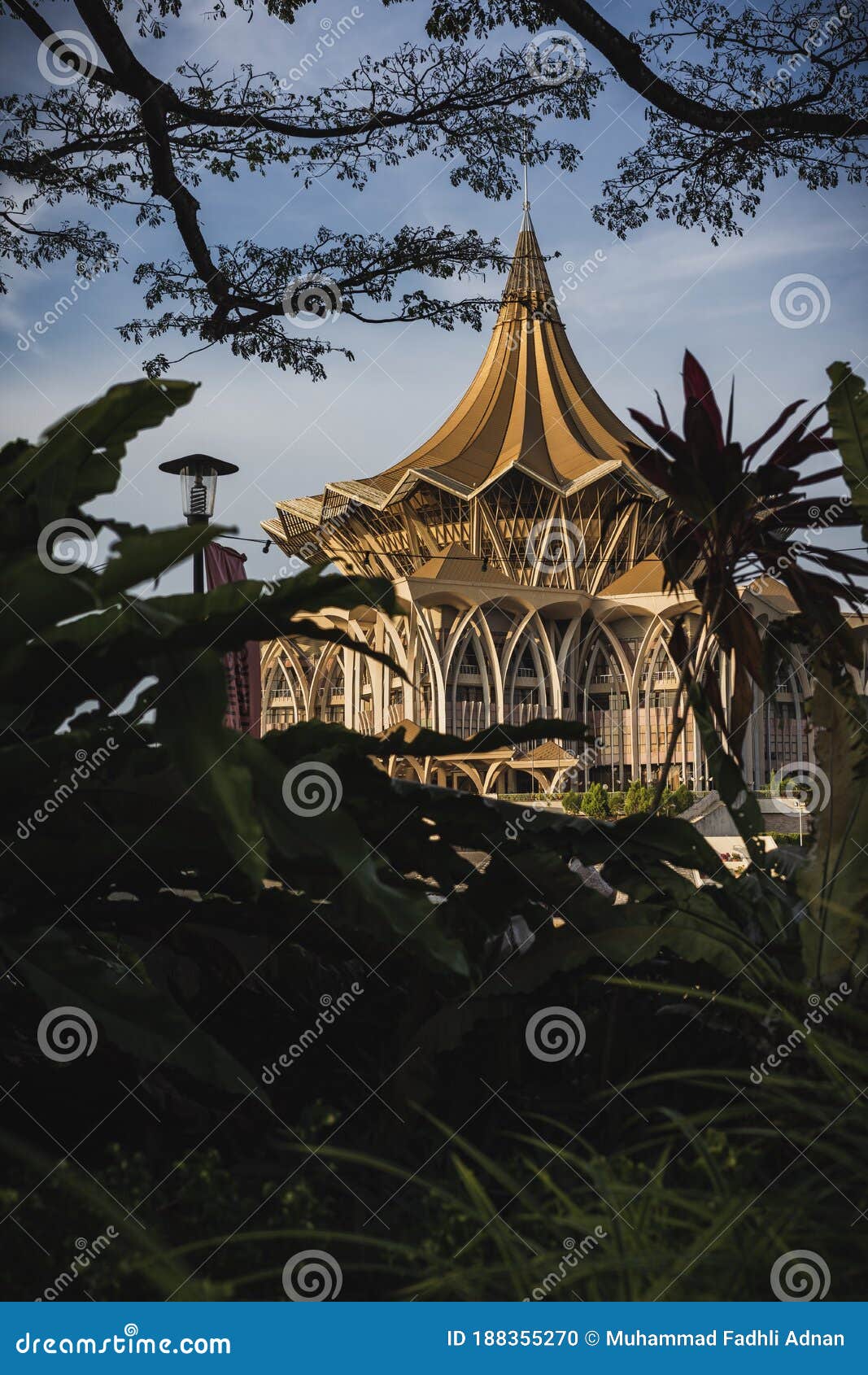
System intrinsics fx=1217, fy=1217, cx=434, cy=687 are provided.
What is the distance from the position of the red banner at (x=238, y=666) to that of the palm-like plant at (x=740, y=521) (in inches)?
319

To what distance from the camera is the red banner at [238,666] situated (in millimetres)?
12773

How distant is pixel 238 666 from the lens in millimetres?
13109

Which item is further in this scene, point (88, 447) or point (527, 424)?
point (527, 424)

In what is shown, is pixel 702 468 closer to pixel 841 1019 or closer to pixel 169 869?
pixel 841 1019

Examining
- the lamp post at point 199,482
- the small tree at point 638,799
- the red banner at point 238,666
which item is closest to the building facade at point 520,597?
the small tree at point 638,799

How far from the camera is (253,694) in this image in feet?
49.1

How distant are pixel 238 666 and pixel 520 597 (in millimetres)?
39109

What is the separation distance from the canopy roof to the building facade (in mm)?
107

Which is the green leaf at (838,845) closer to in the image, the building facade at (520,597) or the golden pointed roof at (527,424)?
the building facade at (520,597)

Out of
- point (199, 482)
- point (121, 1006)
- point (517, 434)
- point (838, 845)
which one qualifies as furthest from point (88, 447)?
point (517, 434)

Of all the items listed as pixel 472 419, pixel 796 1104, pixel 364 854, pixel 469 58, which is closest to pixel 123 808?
pixel 364 854

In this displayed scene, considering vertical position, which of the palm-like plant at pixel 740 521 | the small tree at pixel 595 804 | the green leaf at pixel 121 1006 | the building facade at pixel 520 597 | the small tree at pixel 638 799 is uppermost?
the building facade at pixel 520 597

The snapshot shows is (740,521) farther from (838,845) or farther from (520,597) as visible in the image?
(520,597)

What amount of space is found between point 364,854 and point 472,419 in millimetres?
57295
